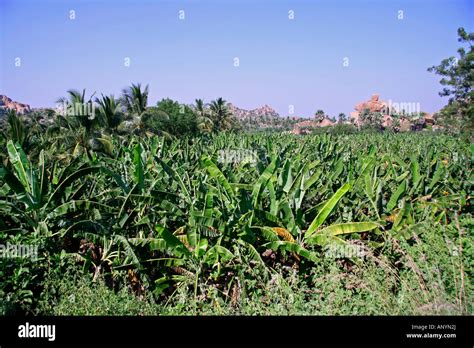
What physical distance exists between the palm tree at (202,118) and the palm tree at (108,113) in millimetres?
26242

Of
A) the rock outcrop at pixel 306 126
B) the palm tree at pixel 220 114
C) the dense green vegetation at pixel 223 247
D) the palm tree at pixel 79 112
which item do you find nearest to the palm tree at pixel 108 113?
the palm tree at pixel 79 112

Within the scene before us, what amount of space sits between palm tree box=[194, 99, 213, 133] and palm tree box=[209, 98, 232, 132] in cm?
110

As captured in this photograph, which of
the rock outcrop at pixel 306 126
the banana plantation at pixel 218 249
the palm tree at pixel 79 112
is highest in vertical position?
the rock outcrop at pixel 306 126

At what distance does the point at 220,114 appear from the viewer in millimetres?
60906

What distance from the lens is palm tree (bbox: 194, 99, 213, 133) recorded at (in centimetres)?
5772

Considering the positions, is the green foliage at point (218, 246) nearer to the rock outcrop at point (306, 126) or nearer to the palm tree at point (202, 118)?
the palm tree at point (202, 118)

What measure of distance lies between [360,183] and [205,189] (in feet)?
7.53

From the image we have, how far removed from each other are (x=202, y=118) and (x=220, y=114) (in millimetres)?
3103

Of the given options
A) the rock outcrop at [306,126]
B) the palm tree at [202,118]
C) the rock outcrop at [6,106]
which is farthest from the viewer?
the rock outcrop at [306,126]

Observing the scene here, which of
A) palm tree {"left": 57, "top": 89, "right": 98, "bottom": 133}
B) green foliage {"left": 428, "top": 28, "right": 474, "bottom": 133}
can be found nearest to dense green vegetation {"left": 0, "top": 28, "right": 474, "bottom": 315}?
palm tree {"left": 57, "top": 89, "right": 98, "bottom": 133}

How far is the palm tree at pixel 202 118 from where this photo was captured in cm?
5772

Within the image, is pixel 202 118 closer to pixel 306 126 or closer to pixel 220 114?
pixel 220 114
